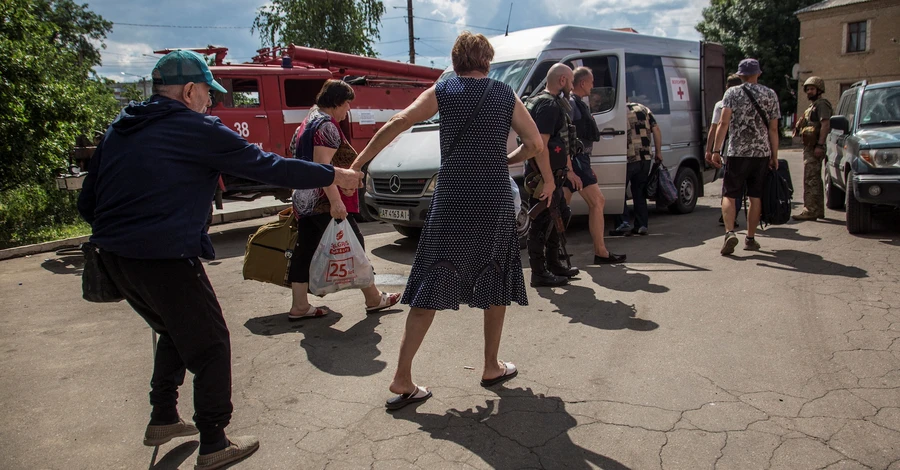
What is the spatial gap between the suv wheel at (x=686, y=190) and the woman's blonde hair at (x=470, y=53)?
6611mm

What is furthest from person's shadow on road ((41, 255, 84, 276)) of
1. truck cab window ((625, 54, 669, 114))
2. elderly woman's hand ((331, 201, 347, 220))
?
truck cab window ((625, 54, 669, 114))

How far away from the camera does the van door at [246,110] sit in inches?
403

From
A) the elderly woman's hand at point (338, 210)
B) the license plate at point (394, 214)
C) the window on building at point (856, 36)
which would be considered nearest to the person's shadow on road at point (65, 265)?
the license plate at point (394, 214)

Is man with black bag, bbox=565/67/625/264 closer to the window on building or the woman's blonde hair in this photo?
the woman's blonde hair

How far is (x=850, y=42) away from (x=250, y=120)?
37085 mm

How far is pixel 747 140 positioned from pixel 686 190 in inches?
130

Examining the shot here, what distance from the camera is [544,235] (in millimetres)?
5754

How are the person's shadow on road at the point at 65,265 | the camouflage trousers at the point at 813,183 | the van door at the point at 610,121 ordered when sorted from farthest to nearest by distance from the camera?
1. the camouflage trousers at the point at 813,183
2. the person's shadow on road at the point at 65,265
3. the van door at the point at 610,121

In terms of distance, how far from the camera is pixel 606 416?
3.29 meters

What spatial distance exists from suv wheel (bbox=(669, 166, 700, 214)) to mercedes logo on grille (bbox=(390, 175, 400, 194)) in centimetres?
419

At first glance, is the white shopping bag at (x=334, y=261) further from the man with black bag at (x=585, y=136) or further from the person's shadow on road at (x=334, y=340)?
the man with black bag at (x=585, y=136)

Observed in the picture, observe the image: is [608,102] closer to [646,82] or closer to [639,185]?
[639,185]

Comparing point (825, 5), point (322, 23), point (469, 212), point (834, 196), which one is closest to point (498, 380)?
point (469, 212)

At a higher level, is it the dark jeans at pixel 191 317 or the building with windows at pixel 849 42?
the building with windows at pixel 849 42
